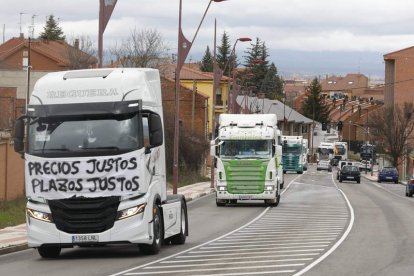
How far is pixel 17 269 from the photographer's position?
1583cm

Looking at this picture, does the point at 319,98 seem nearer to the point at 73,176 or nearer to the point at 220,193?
the point at 220,193

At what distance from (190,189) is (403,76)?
255 feet

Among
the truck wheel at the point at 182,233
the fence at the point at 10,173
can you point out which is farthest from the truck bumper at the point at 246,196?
the truck wheel at the point at 182,233

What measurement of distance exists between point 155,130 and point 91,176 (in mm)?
1508

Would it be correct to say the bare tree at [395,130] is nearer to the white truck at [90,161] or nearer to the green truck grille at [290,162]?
the green truck grille at [290,162]

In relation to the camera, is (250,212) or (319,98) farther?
(319,98)

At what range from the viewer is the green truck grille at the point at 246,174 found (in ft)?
111

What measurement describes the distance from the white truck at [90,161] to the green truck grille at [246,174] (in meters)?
16.6

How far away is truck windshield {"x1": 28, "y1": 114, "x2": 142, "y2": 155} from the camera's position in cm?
1670

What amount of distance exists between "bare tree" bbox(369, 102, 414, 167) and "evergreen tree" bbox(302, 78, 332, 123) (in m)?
71.2

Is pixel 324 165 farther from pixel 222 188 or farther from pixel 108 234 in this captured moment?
pixel 108 234

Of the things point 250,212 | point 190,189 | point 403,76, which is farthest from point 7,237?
point 403,76

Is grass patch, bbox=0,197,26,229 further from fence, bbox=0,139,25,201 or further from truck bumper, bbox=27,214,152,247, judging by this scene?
truck bumper, bbox=27,214,152,247

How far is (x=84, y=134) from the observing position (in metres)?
16.8
